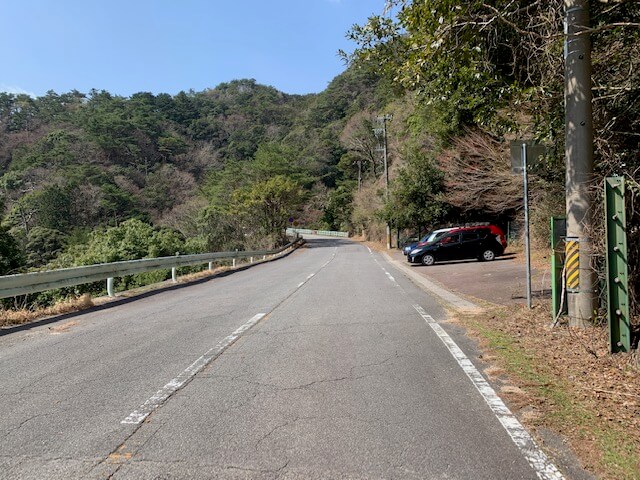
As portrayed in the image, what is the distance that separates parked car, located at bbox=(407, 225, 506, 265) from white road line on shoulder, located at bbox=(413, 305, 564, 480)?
17.3 m

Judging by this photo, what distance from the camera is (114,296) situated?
12461mm

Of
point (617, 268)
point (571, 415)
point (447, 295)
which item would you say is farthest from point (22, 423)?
point (447, 295)

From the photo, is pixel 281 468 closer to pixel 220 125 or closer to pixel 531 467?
pixel 531 467

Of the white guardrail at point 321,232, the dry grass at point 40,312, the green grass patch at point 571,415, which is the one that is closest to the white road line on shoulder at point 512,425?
the green grass patch at point 571,415

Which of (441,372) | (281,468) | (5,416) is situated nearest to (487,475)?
(281,468)

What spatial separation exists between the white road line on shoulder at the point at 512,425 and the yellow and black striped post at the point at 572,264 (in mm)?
1907

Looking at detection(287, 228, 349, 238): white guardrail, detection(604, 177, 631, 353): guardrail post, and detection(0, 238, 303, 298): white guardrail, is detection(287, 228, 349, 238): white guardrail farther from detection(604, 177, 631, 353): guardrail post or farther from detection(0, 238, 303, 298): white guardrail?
detection(604, 177, 631, 353): guardrail post

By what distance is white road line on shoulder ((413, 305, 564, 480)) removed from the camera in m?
3.10

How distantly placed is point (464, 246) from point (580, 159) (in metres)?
16.8

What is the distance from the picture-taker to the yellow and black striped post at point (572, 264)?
641 cm

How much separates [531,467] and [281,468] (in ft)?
5.52

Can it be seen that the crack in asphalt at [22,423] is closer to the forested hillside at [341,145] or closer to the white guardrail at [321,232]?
the forested hillside at [341,145]

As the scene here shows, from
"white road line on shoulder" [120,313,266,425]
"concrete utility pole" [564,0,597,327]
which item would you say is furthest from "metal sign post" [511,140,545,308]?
"white road line on shoulder" [120,313,266,425]

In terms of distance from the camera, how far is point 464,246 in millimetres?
22828
